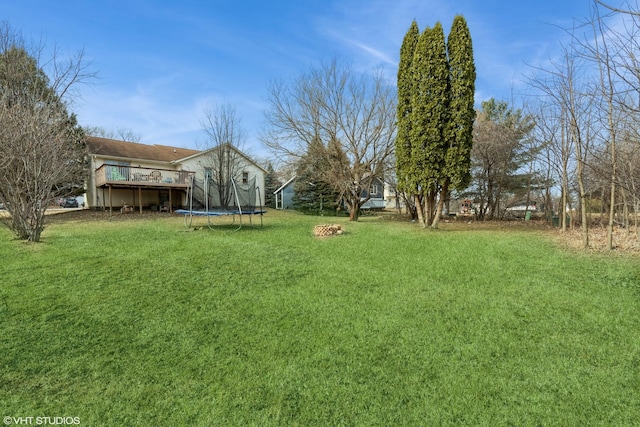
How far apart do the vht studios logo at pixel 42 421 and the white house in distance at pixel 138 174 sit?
13.4 m

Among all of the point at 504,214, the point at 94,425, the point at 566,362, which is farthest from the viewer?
the point at 504,214

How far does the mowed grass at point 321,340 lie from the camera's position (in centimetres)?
225

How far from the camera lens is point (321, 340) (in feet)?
10.4

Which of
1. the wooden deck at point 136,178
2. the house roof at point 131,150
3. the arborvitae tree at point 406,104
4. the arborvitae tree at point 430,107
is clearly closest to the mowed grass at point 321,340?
the arborvitae tree at point 430,107

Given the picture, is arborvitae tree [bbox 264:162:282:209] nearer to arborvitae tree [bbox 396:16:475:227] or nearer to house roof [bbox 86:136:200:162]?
house roof [bbox 86:136:200:162]

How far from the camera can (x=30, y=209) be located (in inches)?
280

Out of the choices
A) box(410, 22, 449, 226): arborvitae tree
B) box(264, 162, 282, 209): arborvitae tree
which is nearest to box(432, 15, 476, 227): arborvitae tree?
box(410, 22, 449, 226): arborvitae tree

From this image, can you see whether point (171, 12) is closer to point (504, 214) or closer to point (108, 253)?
point (108, 253)

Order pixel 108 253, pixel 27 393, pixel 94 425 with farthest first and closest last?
pixel 108 253 < pixel 27 393 < pixel 94 425

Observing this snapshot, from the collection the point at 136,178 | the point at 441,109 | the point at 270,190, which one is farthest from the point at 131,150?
the point at 441,109

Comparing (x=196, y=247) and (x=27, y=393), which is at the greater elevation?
(x=196, y=247)

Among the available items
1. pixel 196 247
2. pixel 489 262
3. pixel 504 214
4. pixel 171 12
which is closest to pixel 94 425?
pixel 196 247

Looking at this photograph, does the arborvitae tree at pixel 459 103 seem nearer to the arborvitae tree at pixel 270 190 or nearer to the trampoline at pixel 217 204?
the trampoline at pixel 217 204

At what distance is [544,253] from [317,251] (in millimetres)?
4595
